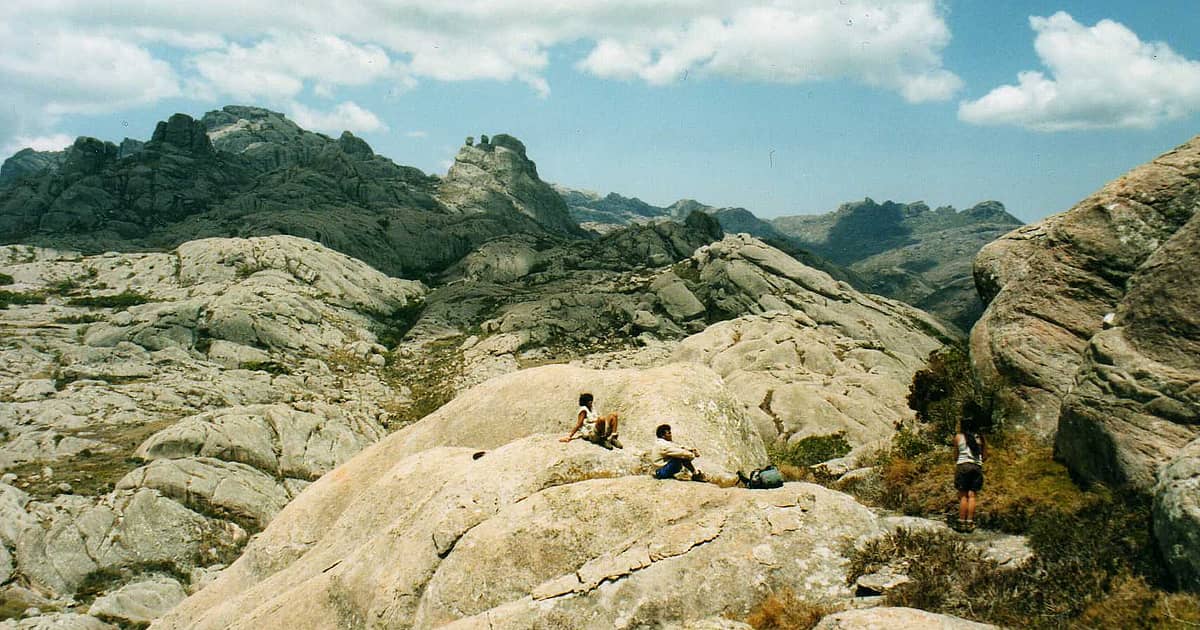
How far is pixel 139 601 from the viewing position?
197 ft

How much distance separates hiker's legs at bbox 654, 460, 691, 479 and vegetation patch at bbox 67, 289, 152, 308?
522 ft

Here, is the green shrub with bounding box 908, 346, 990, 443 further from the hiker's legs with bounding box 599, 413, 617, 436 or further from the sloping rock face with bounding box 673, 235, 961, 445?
the hiker's legs with bounding box 599, 413, 617, 436

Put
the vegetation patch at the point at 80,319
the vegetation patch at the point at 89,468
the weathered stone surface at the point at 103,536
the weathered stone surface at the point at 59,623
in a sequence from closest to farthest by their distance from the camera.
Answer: the weathered stone surface at the point at 59,623
the weathered stone surface at the point at 103,536
the vegetation patch at the point at 89,468
the vegetation patch at the point at 80,319

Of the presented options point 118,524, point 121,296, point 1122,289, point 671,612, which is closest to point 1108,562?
point 671,612

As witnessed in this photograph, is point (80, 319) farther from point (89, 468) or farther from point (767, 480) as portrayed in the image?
point (767, 480)

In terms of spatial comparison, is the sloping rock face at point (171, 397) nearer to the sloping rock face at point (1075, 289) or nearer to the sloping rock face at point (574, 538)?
the sloping rock face at point (574, 538)

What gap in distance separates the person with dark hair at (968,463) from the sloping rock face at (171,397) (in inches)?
2634

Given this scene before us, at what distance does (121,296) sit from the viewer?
484 ft

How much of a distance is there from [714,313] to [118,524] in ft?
384

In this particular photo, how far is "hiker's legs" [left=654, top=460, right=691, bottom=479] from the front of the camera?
1859 cm

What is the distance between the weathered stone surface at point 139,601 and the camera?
186 feet

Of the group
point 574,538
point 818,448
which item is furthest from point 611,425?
point 818,448

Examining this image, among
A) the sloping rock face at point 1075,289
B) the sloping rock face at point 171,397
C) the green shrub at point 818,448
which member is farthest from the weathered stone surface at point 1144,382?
the sloping rock face at point 171,397

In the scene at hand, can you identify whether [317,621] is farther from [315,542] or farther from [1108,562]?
[1108,562]
